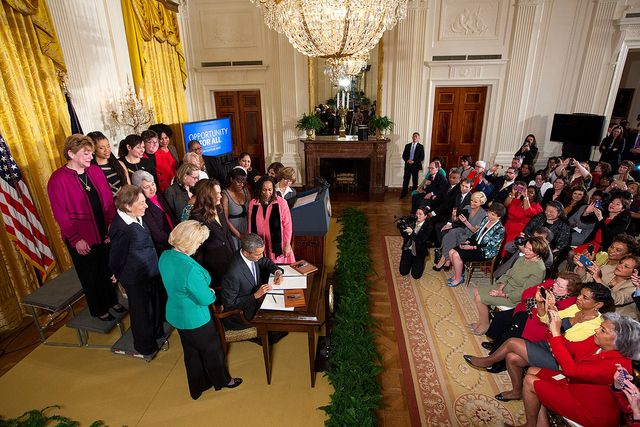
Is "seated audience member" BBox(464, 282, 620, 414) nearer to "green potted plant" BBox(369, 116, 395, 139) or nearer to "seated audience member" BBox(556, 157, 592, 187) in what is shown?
"seated audience member" BBox(556, 157, 592, 187)

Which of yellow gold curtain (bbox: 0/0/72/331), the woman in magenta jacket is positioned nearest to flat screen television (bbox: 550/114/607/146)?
the woman in magenta jacket

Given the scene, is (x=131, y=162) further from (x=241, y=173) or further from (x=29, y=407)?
(x=29, y=407)

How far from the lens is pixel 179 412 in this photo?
9.66 feet

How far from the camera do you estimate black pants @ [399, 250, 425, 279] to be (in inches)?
193

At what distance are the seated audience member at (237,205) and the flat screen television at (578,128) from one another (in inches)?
307

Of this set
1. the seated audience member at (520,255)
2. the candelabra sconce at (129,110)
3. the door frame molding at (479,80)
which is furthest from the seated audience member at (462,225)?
the candelabra sconce at (129,110)

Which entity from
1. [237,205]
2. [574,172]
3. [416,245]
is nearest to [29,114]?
[237,205]

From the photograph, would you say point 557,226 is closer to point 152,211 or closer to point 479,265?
point 479,265

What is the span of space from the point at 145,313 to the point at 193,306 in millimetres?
961

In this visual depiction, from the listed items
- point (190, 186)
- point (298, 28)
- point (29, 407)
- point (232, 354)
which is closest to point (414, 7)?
point (298, 28)

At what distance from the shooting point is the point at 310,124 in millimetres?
8562

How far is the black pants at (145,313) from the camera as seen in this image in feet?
10.3

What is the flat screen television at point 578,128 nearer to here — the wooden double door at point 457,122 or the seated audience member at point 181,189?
the wooden double door at point 457,122

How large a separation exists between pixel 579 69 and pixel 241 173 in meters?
8.57
